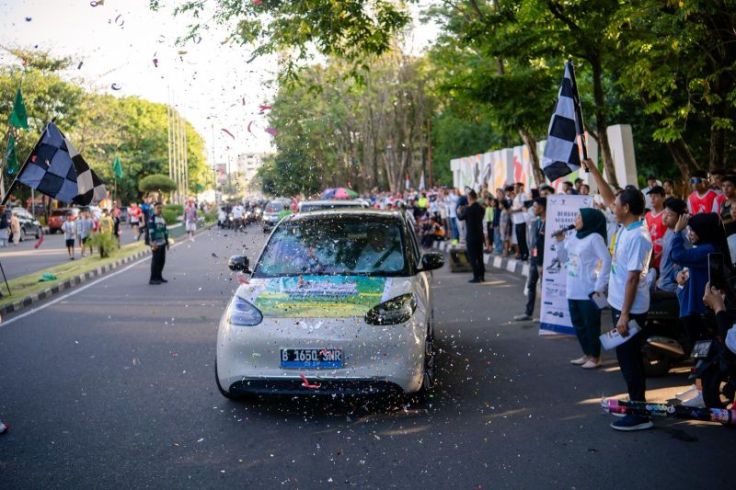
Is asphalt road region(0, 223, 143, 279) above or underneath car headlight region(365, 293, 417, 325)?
underneath

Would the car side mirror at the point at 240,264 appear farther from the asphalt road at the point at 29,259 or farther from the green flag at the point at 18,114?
the green flag at the point at 18,114

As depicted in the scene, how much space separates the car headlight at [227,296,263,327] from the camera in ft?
19.7

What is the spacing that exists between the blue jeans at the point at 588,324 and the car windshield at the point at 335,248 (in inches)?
74.9

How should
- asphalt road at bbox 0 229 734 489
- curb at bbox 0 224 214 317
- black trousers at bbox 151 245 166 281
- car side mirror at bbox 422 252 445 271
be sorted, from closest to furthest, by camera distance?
asphalt road at bbox 0 229 734 489 → car side mirror at bbox 422 252 445 271 → curb at bbox 0 224 214 317 → black trousers at bbox 151 245 166 281

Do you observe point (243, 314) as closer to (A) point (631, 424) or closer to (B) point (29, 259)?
(A) point (631, 424)

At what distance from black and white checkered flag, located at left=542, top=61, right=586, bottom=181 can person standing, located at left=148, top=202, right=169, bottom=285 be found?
31.3 ft

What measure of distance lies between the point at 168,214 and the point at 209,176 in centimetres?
5665

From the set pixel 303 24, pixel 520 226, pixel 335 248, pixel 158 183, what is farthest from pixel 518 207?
pixel 158 183

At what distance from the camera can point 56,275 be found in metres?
18.0

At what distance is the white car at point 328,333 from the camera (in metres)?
5.74

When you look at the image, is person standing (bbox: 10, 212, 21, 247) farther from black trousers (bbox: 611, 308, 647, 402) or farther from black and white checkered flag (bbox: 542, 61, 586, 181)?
black trousers (bbox: 611, 308, 647, 402)

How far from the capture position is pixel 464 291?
13492 millimetres

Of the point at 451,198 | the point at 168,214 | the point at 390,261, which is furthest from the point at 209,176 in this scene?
the point at 390,261

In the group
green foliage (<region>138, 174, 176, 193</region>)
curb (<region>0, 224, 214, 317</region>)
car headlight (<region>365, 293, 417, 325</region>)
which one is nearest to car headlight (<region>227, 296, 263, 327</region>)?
car headlight (<region>365, 293, 417, 325</region>)
